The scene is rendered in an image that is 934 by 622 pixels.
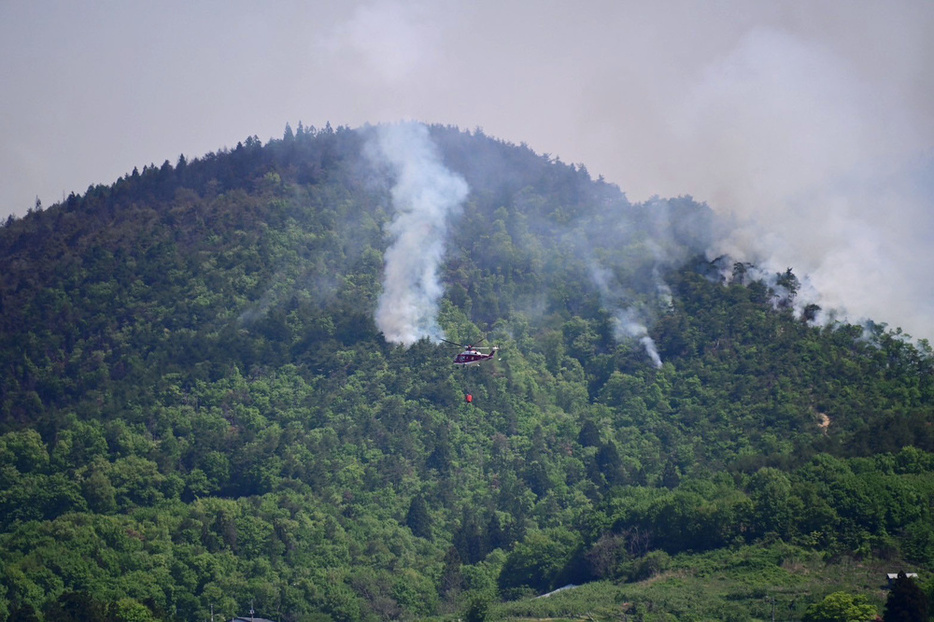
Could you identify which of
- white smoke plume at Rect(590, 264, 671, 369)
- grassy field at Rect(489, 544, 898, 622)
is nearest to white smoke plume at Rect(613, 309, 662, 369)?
white smoke plume at Rect(590, 264, 671, 369)

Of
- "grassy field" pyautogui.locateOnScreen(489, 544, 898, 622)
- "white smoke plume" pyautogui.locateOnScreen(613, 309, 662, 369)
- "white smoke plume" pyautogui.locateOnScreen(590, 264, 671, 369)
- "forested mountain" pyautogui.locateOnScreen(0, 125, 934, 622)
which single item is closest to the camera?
"grassy field" pyautogui.locateOnScreen(489, 544, 898, 622)

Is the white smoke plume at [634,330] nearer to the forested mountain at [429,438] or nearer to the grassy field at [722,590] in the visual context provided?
the forested mountain at [429,438]

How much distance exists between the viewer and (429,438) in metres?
168

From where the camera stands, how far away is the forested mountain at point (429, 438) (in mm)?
131000

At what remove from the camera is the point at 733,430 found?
16725 centimetres

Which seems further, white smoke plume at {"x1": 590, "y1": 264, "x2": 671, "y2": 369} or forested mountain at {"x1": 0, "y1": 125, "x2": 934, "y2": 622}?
white smoke plume at {"x1": 590, "y1": 264, "x2": 671, "y2": 369}

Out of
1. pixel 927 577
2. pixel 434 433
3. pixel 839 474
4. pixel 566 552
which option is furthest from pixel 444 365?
pixel 927 577

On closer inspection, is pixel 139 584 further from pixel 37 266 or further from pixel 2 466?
pixel 37 266

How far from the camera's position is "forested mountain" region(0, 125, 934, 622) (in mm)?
131000

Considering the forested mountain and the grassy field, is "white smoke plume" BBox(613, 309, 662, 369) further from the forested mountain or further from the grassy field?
the grassy field

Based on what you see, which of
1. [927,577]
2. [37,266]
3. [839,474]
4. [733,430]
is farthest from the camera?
[37,266]

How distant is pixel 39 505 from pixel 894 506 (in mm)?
79134

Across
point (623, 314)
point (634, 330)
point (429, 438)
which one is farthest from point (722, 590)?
point (623, 314)

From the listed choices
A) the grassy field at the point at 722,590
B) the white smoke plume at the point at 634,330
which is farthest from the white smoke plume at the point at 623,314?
the grassy field at the point at 722,590
